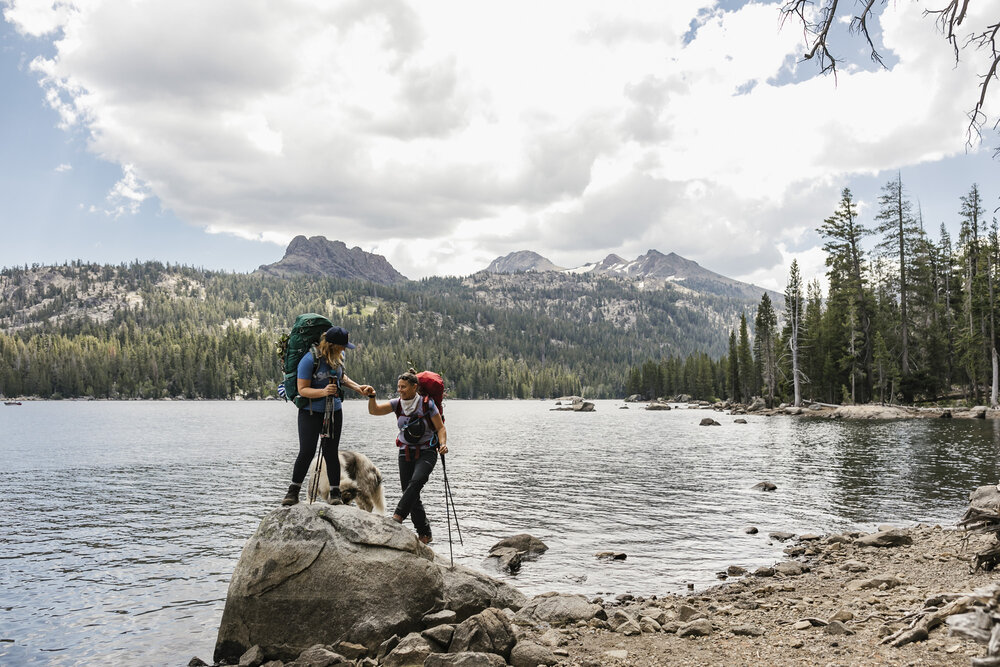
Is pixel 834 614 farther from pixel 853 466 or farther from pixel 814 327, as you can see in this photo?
pixel 814 327

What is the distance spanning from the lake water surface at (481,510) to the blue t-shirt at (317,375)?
5074 mm

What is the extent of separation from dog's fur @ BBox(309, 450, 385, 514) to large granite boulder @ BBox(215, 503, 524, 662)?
2.46 m

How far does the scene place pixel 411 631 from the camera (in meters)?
9.33

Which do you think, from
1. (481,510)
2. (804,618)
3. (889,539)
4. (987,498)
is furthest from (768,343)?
(804,618)

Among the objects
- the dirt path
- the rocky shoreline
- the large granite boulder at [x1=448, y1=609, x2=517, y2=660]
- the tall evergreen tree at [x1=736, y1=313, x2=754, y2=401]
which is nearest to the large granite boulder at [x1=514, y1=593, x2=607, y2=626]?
the rocky shoreline

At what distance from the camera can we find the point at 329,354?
9695 millimetres

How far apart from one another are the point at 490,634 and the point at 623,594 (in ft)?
17.5

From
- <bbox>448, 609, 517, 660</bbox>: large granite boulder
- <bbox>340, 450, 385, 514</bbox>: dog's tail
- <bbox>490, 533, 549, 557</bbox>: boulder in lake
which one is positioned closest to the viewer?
<bbox>448, 609, 517, 660</bbox>: large granite boulder

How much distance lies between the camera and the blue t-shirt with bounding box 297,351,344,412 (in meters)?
9.54

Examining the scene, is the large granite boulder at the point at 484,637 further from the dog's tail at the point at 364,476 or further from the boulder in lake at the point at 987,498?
the boulder in lake at the point at 987,498

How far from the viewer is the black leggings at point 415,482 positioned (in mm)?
10883

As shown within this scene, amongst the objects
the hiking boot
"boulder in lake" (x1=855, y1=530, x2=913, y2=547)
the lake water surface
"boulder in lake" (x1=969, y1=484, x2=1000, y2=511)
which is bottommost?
the lake water surface

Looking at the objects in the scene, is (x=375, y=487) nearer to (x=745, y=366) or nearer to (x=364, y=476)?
(x=364, y=476)

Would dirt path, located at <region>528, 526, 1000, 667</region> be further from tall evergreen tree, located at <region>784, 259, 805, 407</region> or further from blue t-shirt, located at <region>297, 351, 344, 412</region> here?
tall evergreen tree, located at <region>784, 259, 805, 407</region>
